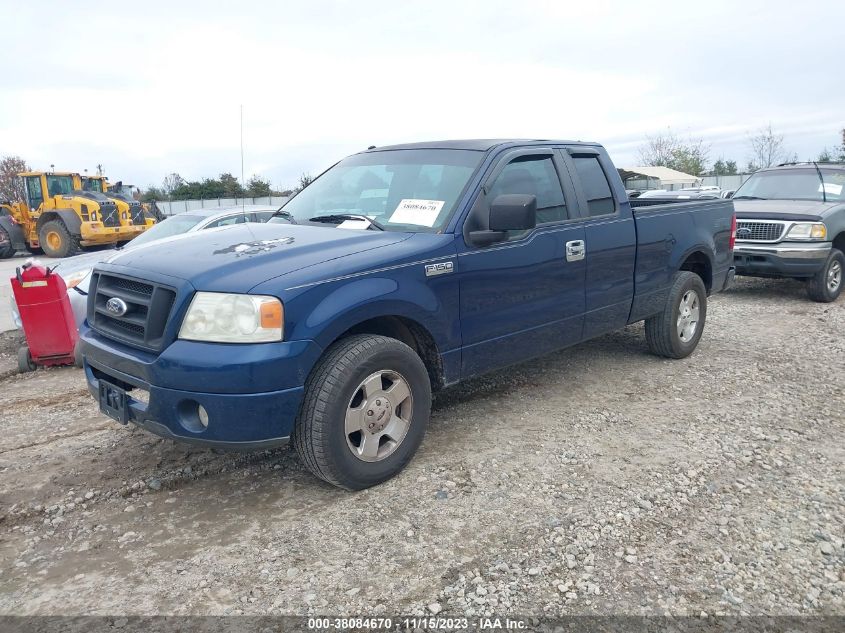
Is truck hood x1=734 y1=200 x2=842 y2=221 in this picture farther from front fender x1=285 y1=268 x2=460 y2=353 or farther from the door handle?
front fender x1=285 y1=268 x2=460 y2=353

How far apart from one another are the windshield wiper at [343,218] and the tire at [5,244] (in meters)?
19.8

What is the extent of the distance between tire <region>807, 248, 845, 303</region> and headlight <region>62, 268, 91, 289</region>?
9.12 metres

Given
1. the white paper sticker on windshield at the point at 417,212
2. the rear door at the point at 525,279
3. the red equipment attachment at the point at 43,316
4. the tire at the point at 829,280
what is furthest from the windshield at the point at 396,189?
the tire at the point at 829,280

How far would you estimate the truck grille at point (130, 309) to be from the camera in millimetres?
3271

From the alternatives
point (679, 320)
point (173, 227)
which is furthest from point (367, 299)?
point (173, 227)

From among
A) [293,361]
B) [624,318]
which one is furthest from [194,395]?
[624,318]

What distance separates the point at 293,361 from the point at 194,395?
0.49 meters

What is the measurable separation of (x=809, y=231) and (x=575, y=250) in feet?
19.2

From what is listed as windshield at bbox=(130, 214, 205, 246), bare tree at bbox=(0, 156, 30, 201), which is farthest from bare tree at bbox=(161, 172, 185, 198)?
windshield at bbox=(130, 214, 205, 246)

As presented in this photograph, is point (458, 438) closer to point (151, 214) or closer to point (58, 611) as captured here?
point (58, 611)

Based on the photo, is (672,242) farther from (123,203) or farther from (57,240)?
(57,240)

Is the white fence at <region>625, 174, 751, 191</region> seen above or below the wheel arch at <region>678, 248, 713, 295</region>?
above

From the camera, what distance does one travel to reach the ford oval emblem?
3.48 meters

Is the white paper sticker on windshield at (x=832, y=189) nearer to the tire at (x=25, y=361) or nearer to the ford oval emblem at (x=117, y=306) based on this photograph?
the ford oval emblem at (x=117, y=306)
